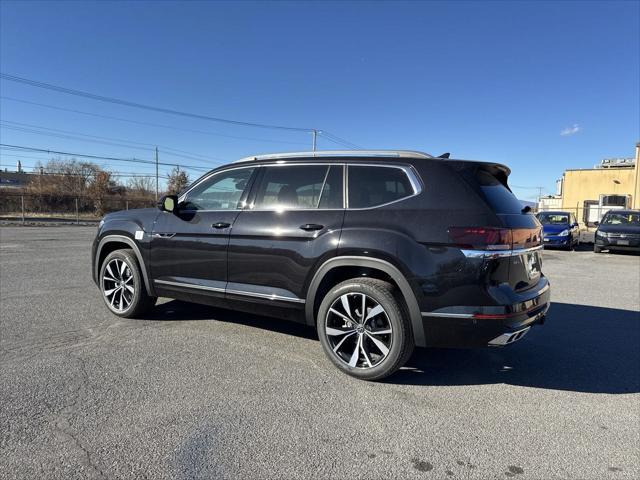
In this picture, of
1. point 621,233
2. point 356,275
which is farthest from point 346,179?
point 621,233

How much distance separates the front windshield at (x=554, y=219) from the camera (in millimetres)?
16656

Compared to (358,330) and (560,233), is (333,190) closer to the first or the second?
(358,330)

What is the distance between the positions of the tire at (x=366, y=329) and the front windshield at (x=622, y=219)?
15.9 meters

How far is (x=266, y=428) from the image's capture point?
8.87 feet

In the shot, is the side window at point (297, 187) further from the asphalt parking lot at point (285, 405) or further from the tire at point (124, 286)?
the tire at point (124, 286)

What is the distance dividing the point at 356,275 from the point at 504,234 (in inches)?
48.2

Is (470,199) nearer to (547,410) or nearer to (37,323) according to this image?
(547,410)

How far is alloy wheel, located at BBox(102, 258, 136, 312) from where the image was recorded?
4.98 m

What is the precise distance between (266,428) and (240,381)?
2.40ft

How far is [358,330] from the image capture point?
11.5 feet

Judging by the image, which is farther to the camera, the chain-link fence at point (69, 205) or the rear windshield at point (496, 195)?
the chain-link fence at point (69, 205)

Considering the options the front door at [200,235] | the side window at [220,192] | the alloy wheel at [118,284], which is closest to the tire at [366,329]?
the front door at [200,235]

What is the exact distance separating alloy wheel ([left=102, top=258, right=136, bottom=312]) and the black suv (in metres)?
0.55

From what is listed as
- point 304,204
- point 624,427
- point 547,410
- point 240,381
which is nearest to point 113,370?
point 240,381
